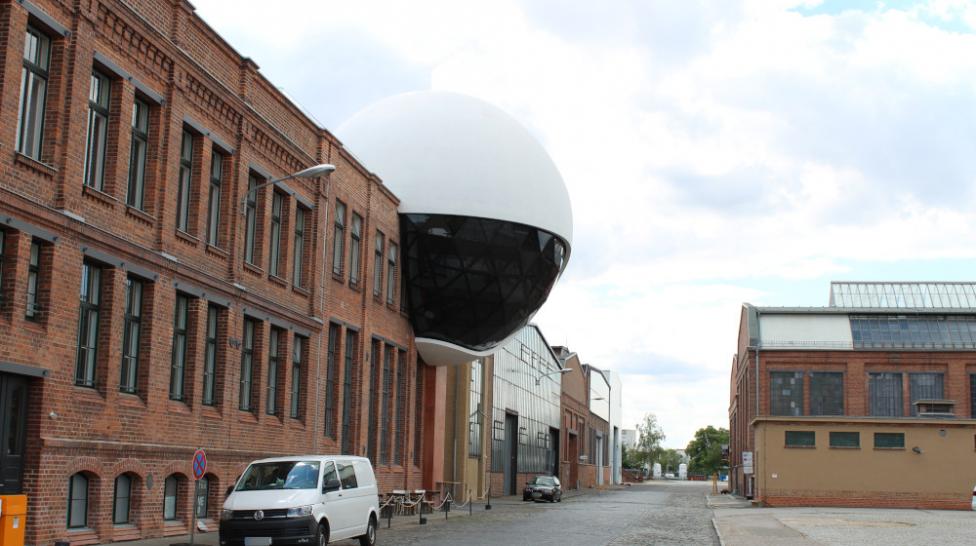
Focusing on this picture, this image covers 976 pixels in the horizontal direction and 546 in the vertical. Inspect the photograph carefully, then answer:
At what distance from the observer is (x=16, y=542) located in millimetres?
14047

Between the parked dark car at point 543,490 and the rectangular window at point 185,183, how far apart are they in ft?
110

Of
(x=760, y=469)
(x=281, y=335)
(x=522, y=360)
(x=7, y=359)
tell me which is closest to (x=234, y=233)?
(x=281, y=335)

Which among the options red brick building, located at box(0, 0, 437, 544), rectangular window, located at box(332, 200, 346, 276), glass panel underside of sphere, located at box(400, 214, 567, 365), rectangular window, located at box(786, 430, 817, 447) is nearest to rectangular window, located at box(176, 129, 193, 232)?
red brick building, located at box(0, 0, 437, 544)

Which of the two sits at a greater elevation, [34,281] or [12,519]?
[34,281]

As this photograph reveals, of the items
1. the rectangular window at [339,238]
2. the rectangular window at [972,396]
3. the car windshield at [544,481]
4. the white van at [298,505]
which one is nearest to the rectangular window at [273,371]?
the rectangular window at [339,238]

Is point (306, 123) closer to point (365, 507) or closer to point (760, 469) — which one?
point (365, 507)

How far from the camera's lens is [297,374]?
94.9 ft

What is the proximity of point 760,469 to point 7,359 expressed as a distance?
44298mm

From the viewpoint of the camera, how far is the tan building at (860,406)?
52.1 metres

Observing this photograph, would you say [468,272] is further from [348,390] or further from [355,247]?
[348,390]

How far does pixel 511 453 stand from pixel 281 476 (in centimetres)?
4535

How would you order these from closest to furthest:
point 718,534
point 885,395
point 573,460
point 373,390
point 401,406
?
point 718,534, point 373,390, point 401,406, point 885,395, point 573,460

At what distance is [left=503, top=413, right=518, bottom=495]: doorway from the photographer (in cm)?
6169

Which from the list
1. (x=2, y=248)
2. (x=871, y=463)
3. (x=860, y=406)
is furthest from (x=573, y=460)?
(x=2, y=248)
